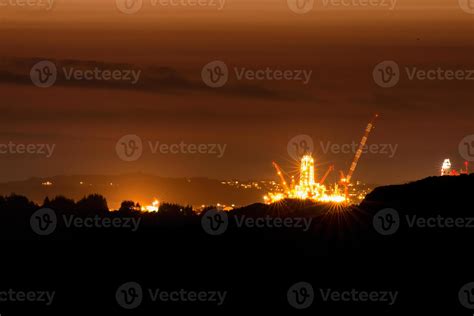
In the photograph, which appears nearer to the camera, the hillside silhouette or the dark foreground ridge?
the dark foreground ridge

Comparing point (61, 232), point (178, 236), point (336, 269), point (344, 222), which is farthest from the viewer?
point (61, 232)

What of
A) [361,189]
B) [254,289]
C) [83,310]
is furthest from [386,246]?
[361,189]

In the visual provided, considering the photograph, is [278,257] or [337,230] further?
[337,230]

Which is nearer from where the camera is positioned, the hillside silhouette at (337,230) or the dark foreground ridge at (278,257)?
the dark foreground ridge at (278,257)

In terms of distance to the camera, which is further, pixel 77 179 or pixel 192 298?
pixel 77 179

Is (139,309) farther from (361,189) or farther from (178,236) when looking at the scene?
(361,189)

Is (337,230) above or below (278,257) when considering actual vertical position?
above

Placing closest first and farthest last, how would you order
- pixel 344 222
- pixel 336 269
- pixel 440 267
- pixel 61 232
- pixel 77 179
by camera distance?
1. pixel 440 267
2. pixel 336 269
3. pixel 344 222
4. pixel 61 232
5. pixel 77 179

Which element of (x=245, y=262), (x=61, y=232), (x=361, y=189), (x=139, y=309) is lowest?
(x=139, y=309)

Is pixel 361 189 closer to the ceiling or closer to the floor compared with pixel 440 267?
closer to the ceiling

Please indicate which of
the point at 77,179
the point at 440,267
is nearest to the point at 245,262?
the point at 440,267
